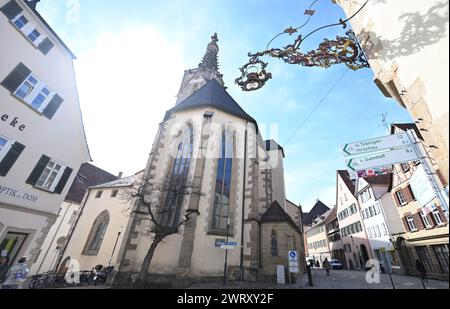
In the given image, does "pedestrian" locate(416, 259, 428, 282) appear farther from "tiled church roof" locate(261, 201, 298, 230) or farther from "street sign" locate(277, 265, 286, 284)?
"tiled church roof" locate(261, 201, 298, 230)

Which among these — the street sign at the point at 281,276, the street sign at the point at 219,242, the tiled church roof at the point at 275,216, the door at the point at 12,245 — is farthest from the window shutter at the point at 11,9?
the street sign at the point at 281,276

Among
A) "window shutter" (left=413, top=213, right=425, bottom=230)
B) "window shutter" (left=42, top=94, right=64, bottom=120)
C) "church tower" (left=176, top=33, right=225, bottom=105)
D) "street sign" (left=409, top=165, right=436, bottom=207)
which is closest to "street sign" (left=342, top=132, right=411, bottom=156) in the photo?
"street sign" (left=409, top=165, right=436, bottom=207)

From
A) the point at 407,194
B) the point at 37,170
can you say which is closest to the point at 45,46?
the point at 37,170

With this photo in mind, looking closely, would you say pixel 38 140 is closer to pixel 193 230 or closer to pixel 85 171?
pixel 193 230

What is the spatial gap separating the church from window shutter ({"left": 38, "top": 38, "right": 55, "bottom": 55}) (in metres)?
8.17

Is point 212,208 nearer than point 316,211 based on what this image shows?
Yes

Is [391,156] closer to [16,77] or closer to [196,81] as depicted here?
[16,77]

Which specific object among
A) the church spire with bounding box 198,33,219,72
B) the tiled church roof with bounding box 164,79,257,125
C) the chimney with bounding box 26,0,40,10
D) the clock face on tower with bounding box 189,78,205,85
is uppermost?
the church spire with bounding box 198,33,219,72

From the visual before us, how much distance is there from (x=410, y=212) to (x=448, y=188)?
1.19 m

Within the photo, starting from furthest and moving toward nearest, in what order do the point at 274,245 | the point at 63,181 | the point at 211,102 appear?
the point at 211,102 → the point at 274,245 → the point at 63,181

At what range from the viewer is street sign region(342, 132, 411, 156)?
2.58m

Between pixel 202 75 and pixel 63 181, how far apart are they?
22596 millimetres

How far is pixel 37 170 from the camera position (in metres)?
10.2
